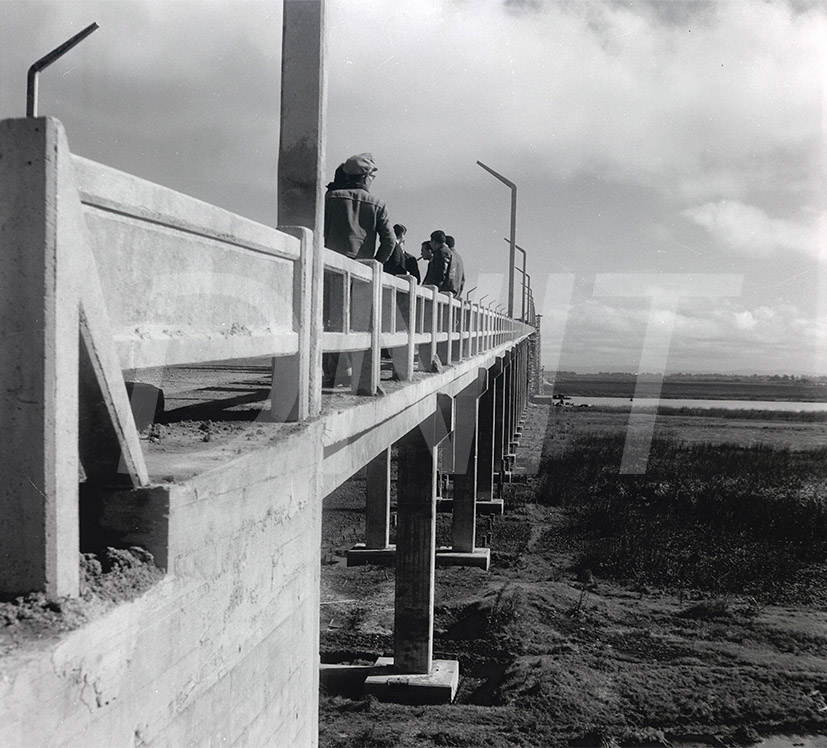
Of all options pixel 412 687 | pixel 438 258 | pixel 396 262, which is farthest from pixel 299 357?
pixel 412 687

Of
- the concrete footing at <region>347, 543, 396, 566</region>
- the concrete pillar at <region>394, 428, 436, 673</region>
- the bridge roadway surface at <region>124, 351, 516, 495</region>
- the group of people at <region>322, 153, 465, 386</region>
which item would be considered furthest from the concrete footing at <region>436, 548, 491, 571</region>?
the group of people at <region>322, 153, 465, 386</region>

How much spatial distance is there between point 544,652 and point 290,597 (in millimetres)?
9069

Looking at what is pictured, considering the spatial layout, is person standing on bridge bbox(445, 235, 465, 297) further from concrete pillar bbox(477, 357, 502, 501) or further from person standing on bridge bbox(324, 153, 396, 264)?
concrete pillar bbox(477, 357, 502, 501)

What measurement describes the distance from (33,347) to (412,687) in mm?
9578

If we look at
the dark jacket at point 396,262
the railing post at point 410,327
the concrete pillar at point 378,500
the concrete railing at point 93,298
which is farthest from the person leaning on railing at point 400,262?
the concrete railing at point 93,298

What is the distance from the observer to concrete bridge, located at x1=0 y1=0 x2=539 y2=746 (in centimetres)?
191

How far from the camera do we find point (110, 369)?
2.24 m

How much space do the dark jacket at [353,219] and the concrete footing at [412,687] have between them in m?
6.18

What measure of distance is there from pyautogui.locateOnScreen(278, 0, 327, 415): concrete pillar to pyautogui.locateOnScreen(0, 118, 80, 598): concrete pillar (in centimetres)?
227

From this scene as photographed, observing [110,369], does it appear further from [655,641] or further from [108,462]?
[655,641]

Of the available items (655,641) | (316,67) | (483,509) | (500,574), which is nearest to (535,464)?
(483,509)

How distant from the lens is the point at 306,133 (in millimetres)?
4344

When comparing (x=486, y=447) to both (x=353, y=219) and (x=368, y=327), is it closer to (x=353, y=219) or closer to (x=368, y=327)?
(x=353, y=219)

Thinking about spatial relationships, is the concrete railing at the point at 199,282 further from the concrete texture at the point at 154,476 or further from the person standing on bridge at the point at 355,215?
the person standing on bridge at the point at 355,215
